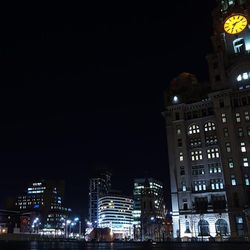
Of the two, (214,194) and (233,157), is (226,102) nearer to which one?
(233,157)

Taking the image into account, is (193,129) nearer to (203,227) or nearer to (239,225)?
(203,227)

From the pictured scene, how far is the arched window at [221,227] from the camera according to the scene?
110m

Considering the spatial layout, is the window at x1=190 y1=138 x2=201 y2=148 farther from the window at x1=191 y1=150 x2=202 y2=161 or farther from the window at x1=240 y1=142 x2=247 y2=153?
the window at x1=240 y1=142 x2=247 y2=153

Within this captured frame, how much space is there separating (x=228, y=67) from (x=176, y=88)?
24890 millimetres

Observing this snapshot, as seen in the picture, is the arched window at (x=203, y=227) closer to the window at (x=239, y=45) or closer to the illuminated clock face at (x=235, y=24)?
the window at (x=239, y=45)

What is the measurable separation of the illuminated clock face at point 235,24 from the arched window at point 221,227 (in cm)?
7287

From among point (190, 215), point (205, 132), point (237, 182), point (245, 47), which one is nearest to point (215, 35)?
point (245, 47)

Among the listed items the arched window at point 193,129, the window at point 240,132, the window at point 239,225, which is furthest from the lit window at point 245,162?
the arched window at point 193,129

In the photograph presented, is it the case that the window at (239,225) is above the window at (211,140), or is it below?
below

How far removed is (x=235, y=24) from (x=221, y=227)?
77788mm

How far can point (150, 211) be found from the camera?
6053 inches

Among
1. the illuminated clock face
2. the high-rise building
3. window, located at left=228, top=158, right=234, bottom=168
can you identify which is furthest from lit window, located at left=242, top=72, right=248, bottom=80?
window, located at left=228, top=158, right=234, bottom=168

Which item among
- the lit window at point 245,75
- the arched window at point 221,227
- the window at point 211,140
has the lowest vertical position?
the arched window at point 221,227

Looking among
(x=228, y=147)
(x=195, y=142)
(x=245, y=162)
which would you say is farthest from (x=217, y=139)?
(x=245, y=162)
